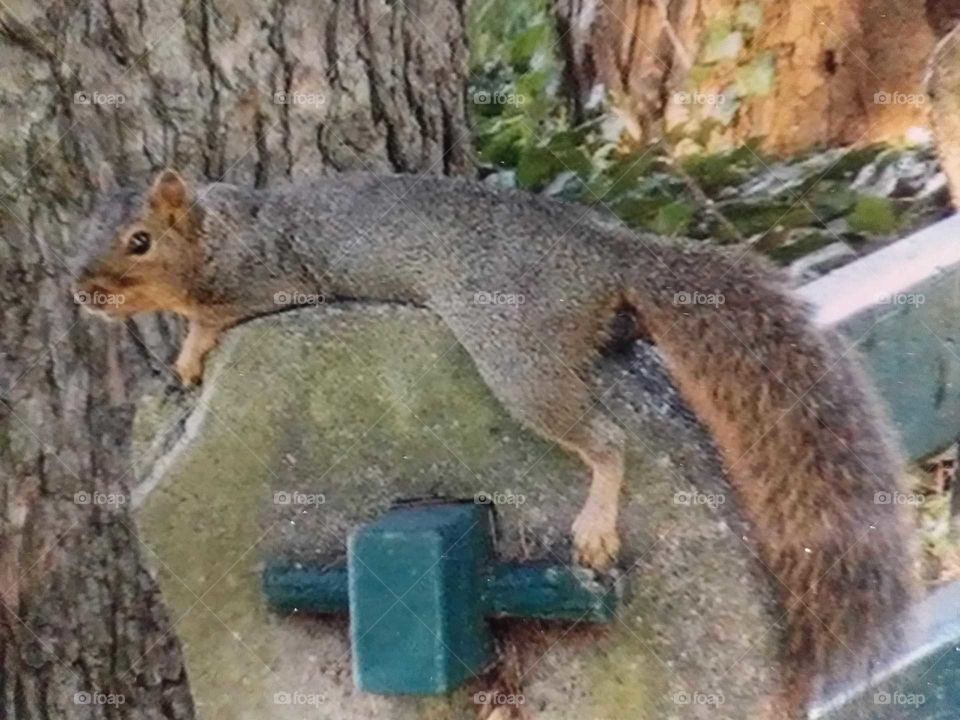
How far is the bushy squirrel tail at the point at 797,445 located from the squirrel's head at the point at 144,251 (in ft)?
1.77

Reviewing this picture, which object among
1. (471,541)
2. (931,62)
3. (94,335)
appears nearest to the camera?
(931,62)

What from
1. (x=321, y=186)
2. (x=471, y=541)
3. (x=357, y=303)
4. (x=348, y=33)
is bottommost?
(x=471, y=541)

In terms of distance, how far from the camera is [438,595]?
1303 millimetres

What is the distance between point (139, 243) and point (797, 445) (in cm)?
80

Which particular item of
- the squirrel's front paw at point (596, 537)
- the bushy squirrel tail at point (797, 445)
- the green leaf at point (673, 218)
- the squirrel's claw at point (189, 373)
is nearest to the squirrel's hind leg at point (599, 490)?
the squirrel's front paw at point (596, 537)

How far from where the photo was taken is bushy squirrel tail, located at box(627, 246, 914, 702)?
4.15 feet

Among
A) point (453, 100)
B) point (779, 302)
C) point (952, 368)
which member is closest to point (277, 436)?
point (453, 100)

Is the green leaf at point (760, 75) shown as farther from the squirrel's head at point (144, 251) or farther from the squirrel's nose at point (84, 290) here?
the squirrel's nose at point (84, 290)

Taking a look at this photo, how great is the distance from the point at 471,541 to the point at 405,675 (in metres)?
0.17

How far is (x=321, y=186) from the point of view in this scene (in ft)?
4.65

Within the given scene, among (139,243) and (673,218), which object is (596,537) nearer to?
(673,218)

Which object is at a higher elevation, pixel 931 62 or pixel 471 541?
pixel 931 62

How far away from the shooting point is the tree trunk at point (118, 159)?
4.64 ft

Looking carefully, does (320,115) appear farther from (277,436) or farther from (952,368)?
(952,368)
